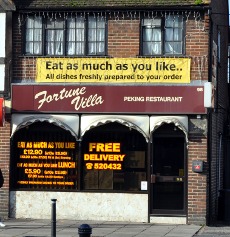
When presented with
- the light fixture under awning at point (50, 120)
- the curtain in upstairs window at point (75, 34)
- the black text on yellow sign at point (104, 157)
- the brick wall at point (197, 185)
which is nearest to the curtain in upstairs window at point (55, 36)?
the curtain in upstairs window at point (75, 34)

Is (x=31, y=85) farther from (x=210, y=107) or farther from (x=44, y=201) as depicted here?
(x=210, y=107)

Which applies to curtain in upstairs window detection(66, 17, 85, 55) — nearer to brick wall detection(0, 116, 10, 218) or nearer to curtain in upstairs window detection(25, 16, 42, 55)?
curtain in upstairs window detection(25, 16, 42, 55)

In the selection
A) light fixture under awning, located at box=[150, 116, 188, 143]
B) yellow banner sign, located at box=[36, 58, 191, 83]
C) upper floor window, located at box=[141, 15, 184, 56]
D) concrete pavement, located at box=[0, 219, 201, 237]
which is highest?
upper floor window, located at box=[141, 15, 184, 56]

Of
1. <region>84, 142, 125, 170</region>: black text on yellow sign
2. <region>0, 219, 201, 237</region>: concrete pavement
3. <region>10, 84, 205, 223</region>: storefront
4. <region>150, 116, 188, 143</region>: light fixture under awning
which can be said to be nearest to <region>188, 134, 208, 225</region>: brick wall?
<region>10, 84, 205, 223</region>: storefront

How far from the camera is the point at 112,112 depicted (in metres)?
22.6

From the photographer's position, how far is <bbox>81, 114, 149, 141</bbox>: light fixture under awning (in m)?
Result: 22.4

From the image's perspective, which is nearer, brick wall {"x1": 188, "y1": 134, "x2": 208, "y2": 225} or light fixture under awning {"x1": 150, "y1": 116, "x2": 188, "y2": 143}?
light fixture under awning {"x1": 150, "y1": 116, "x2": 188, "y2": 143}

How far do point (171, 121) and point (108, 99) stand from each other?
1.89 metres

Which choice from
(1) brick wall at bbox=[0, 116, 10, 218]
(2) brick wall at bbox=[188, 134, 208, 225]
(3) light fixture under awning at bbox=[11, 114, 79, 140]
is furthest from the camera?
(1) brick wall at bbox=[0, 116, 10, 218]

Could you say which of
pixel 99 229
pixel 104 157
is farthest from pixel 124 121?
pixel 99 229

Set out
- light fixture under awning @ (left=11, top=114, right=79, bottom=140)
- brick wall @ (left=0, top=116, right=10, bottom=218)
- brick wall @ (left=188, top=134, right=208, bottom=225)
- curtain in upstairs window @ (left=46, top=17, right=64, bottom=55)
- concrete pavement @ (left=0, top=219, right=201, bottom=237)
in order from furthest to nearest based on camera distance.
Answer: curtain in upstairs window @ (left=46, top=17, right=64, bottom=55)
brick wall @ (left=0, top=116, right=10, bottom=218)
light fixture under awning @ (left=11, top=114, right=79, bottom=140)
brick wall @ (left=188, top=134, right=208, bottom=225)
concrete pavement @ (left=0, top=219, right=201, bottom=237)

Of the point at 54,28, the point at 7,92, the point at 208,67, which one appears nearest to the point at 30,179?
the point at 7,92

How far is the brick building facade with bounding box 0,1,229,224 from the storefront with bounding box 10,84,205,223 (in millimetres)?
28

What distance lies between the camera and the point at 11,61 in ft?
75.9
